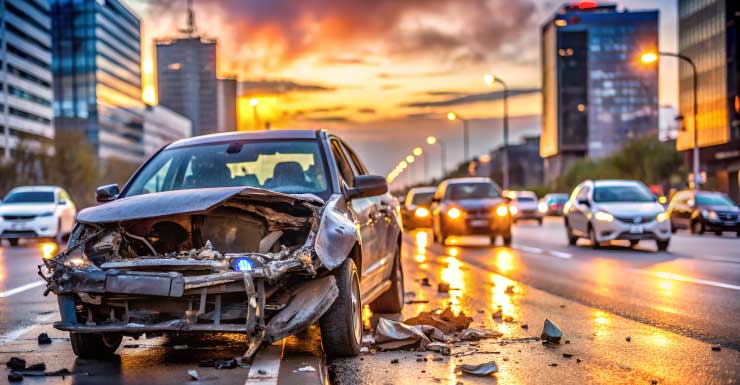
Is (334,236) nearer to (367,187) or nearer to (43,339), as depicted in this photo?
(367,187)

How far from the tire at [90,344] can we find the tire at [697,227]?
29.5 m

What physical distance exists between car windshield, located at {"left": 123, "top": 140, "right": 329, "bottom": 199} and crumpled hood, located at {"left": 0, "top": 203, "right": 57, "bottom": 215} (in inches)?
817

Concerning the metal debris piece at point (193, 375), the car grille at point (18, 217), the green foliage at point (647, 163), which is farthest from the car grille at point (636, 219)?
the green foliage at point (647, 163)

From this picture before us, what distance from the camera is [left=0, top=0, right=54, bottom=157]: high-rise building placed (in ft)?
416

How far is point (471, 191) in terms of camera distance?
85.7 ft

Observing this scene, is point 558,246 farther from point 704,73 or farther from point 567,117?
point 567,117

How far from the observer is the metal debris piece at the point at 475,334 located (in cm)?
751

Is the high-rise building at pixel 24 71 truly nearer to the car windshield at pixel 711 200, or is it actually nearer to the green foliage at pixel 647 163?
the green foliage at pixel 647 163

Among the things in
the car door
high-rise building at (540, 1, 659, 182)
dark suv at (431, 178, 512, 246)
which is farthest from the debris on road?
high-rise building at (540, 1, 659, 182)

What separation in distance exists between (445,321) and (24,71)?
134912mm

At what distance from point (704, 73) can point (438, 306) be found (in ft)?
276

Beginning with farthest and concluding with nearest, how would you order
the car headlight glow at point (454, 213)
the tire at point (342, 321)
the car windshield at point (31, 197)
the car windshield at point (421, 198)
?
the car windshield at point (421, 198) < the car windshield at point (31, 197) < the car headlight glow at point (454, 213) < the tire at point (342, 321)

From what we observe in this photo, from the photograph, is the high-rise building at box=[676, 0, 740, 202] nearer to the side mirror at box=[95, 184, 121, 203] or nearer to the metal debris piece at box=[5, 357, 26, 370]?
the side mirror at box=[95, 184, 121, 203]

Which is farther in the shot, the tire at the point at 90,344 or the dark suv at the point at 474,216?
the dark suv at the point at 474,216
